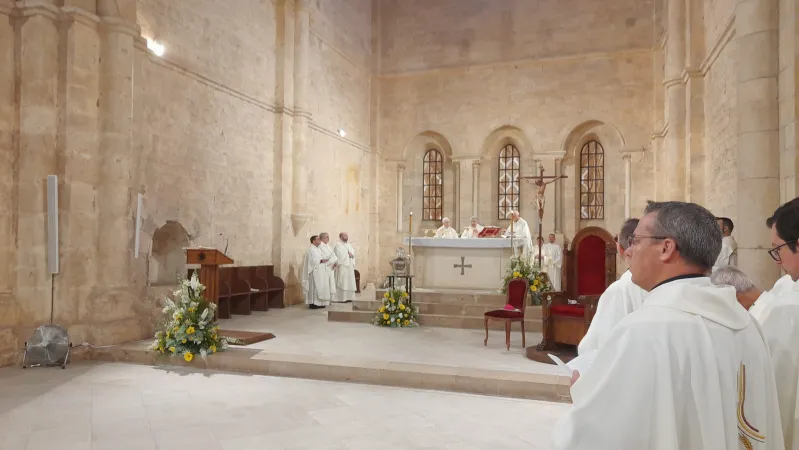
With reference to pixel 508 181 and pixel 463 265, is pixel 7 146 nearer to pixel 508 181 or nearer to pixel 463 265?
pixel 463 265

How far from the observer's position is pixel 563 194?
16828 millimetres

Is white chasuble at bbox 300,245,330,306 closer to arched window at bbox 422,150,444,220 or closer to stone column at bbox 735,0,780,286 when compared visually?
arched window at bbox 422,150,444,220

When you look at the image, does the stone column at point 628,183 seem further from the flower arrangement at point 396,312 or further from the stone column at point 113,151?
the stone column at point 113,151

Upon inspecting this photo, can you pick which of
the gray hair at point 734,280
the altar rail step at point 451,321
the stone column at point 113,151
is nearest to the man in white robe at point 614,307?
the gray hair at point 734,280

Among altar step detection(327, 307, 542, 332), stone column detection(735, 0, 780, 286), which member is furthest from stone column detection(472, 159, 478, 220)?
stone column detection(735, 0, 780, 286)

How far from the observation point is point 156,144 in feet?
32.1

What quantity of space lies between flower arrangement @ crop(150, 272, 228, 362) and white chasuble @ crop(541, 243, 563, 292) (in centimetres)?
903

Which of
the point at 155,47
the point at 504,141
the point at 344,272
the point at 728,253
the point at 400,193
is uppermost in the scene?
the point at 155,47

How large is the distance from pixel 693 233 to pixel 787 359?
0.73 meters

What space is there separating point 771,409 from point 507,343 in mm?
6534

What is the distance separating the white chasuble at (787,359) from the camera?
2.02m

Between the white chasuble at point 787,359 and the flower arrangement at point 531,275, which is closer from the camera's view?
the white chasuble at point 787,359

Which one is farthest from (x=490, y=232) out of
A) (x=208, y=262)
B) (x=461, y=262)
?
(x=208, y=262)

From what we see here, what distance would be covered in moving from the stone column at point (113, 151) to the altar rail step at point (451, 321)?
4.25 metres
